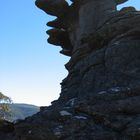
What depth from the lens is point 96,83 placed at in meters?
21.8

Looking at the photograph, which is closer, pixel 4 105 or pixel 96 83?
pixel 96 83

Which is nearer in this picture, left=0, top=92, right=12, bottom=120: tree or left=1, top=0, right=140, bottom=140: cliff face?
left=1, top=0, right=140, bottom=140: cliff face

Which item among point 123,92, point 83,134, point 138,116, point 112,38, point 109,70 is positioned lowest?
point 83,134

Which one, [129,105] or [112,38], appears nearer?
[129,105]

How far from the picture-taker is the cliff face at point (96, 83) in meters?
15.7

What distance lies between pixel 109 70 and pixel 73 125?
694 centimetres

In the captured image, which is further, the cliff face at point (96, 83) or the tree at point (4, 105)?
the tree at point (4, 105)

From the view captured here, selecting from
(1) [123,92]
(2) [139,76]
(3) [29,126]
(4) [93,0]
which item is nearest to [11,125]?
(3) [29,126]

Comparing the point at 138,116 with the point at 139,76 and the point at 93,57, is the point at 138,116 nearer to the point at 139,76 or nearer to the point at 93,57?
the point at 139,76

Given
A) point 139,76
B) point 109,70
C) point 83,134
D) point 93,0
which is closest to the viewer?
point 83,134

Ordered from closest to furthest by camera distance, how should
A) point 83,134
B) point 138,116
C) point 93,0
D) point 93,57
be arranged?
point 83,134, point 138,116, point 93,57, point 93,0

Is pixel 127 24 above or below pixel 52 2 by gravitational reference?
below

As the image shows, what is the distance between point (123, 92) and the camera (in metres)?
18.4

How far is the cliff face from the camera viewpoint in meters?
15.7
